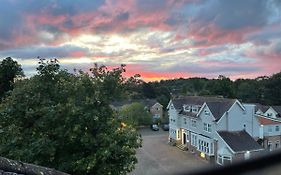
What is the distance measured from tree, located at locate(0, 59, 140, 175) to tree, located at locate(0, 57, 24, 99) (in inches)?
442

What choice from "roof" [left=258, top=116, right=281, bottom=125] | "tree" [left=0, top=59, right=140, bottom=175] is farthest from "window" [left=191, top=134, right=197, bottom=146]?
"tree" [left=0, top=59, right=140, bottom=175]

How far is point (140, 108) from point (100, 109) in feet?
110

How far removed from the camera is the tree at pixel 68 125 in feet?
34.2

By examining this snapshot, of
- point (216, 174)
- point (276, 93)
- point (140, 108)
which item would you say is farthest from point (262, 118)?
point (216, 174)

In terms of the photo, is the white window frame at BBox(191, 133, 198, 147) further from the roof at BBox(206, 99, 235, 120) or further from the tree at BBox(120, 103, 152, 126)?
the tree at BBox(120, 103, 152, 126)

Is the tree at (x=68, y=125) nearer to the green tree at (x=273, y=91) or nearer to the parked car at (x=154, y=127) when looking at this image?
the parked car at (x=154, y=127)

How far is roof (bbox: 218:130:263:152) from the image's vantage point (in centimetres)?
2648

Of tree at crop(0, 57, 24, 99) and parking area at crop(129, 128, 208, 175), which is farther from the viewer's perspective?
parking area at crop(129, 128, 208, 175)

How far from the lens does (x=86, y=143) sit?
10.7m

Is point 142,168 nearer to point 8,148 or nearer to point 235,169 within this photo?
point 8,148

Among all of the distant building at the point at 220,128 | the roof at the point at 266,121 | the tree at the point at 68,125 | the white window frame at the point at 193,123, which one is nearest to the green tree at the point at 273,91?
the roof at the point at 266,121

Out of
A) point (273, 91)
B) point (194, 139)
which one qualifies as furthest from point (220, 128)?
point (273, 91)

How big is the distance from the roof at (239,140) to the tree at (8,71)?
51.7 ft

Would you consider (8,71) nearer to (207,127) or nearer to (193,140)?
(207,127)
